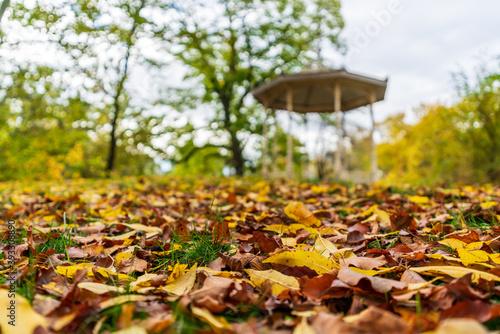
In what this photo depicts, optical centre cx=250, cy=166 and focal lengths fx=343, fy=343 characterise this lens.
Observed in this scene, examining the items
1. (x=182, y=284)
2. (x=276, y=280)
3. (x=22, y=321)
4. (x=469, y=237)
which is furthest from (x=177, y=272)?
(x=469, y=237)

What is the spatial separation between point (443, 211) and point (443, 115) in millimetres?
4883

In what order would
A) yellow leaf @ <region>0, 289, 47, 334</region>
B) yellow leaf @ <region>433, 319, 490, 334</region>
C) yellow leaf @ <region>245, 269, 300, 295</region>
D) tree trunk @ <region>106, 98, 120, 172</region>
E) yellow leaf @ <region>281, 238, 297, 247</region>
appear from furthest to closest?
1. tree trunk @ <region>106, 98, 120, 172</region>
2. yellow leaf @ <region>281, 238, 297, 247</region>
3. yellow leaf @ <region>245, 269, 300, 295</region>
4. yellow leaf @ <region>0, 289, 47, 334</region>
5. yellow leaf @ <region>433, 319, 490, 334</region>

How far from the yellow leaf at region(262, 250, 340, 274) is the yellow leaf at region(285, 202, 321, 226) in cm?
62

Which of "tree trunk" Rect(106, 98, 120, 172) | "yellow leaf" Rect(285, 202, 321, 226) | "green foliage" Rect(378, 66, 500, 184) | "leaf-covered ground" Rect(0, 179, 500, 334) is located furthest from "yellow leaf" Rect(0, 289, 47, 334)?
"tree trunk" Rect(106, 98, 120, 172)

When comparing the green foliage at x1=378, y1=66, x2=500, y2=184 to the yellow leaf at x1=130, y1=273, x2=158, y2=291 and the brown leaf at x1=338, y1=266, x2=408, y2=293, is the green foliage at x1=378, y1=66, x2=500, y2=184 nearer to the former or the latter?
the brown leaf at x1=338, y1=266, x2=408, y2=293

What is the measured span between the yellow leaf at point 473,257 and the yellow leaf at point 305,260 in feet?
1.25

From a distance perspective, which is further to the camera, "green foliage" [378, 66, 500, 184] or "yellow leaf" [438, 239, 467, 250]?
"green foliage" [378, 66, 500, 184]

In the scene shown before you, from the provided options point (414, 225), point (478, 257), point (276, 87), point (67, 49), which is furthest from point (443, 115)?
point (67, 49)

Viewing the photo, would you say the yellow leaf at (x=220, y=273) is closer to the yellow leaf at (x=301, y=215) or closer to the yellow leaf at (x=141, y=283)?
the yellow leaf at (x=141, y=283)

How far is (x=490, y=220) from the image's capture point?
1.78 metres

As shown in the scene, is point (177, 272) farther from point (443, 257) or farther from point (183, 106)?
point (183, 106)

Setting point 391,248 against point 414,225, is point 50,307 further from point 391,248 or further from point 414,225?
point 414,225

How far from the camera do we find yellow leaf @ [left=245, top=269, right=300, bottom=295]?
3.27 ft

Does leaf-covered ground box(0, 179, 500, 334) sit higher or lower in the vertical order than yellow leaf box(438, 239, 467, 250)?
lower
